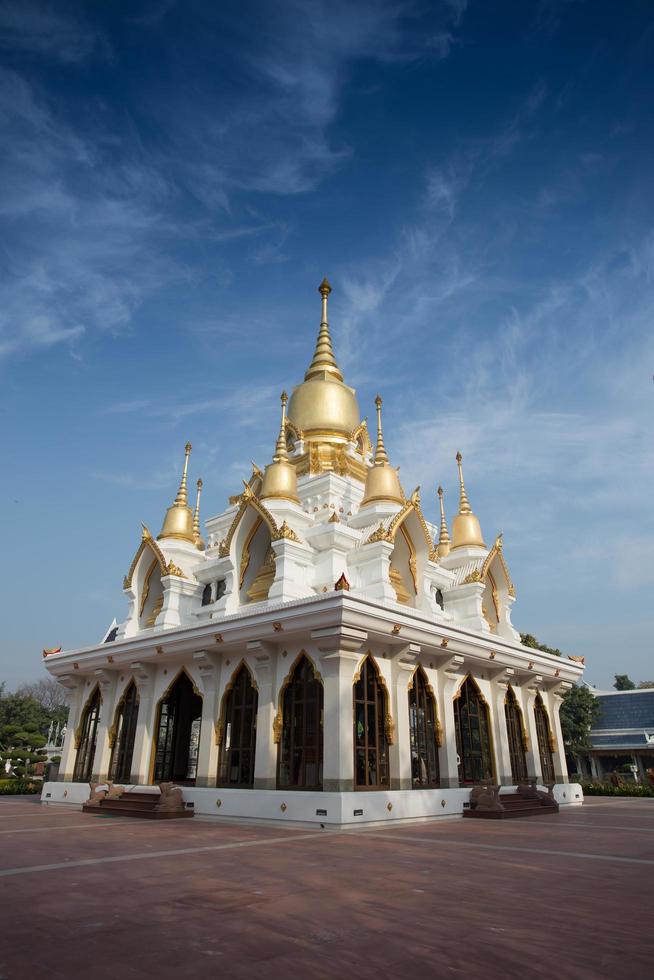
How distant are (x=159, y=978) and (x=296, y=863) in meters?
4.42

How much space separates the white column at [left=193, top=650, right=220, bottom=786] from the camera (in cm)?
1510

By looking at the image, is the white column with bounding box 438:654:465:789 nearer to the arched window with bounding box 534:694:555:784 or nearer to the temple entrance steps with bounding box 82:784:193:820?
the arched window with bounding box 534:694:555:784

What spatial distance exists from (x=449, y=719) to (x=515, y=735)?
4.10m

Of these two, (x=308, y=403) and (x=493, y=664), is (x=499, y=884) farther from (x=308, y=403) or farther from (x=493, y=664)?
(x=308, y=403)

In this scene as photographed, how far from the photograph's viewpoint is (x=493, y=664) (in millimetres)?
17625

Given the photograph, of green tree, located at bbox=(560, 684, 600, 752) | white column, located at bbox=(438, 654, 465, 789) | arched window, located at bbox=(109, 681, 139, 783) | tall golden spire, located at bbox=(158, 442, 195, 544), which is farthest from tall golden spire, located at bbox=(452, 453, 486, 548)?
green tree, located at bbox=(560, 684, 600, 752)

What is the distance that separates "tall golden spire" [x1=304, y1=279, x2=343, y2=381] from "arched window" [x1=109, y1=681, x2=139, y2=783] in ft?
49.2

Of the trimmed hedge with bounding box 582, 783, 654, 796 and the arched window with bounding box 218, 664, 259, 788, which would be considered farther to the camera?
the trimmed hedge with bounding box 582, 783, 654, 796

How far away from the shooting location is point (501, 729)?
1800 cm

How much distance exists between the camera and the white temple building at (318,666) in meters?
13.4

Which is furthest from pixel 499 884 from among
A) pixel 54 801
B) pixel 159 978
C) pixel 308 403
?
pixel 308 403

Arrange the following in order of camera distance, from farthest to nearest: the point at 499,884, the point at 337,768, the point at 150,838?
the point at 337,768 < the point at 150,838 < the point at 499,884

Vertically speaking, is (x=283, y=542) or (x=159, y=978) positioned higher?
(x=283, y=542)

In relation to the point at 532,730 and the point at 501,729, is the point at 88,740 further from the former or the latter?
the point at 532,730
